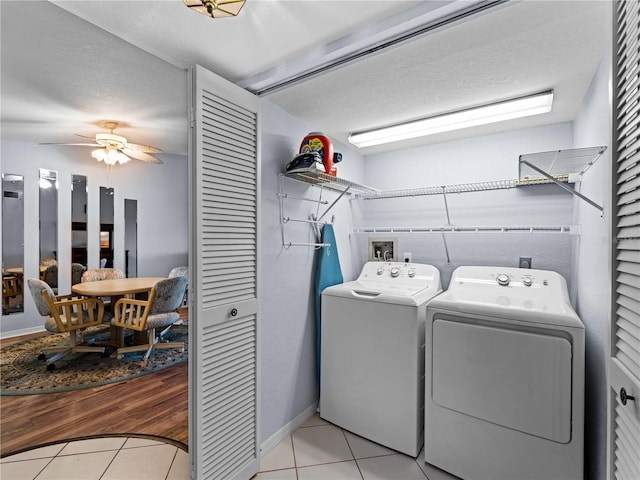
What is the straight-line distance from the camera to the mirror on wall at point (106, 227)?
198 inches

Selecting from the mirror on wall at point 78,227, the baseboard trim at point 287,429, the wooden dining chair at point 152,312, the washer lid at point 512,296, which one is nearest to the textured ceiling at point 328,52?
the washer lid at point 512,296

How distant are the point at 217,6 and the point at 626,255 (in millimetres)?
1464

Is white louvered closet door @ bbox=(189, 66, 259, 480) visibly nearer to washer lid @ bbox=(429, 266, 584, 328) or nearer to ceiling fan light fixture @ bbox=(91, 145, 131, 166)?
washer lid @ bbox=(429, 266, 584, 328)

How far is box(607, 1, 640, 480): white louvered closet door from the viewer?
76cm

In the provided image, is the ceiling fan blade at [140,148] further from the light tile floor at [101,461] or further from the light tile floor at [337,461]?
the light tile floor at [337,461]

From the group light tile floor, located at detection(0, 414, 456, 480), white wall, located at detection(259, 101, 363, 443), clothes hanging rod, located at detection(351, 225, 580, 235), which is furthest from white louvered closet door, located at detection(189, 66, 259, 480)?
clothes hanging rod, located at detection(351, 225, 580, 235)

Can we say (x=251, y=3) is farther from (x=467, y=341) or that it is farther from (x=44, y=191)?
(x=44, y=191)

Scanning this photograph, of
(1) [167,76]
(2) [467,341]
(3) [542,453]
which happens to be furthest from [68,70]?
(3) [542,453]

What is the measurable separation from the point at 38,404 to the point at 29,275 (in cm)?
277

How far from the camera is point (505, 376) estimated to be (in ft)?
5.23

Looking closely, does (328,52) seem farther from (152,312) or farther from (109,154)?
(109,154)

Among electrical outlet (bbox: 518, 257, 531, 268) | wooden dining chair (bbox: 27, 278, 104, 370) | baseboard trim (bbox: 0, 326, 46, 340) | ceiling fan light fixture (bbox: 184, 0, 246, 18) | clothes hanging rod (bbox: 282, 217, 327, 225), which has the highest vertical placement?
ceiling fan light fixture (bbox: 184, 0, 246, 18)

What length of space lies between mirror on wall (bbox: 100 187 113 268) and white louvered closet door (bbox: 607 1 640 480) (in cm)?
608

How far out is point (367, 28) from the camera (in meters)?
1.31
